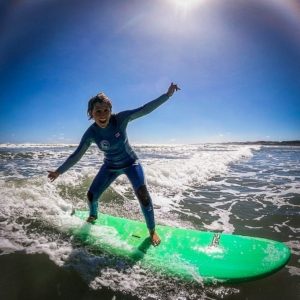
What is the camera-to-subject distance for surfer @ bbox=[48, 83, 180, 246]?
4.07 meters

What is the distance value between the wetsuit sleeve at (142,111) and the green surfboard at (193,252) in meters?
1.86

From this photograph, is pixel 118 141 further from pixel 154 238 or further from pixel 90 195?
pixel 154 238

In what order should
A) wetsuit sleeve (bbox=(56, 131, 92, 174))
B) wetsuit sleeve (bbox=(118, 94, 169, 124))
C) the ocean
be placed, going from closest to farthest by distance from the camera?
the ocean, wetsuit sleeve (bbox=(118, 94, 169, 124)), wetsuit sleeve (bbox=(56, 131, 92, 174))

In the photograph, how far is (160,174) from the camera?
11.9 m

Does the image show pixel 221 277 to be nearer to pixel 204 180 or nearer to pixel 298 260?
→ pixel 298 260

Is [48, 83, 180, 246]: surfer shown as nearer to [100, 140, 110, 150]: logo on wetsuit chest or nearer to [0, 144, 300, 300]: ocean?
[100, 140, 110, 150]: logo on wetsuit chest

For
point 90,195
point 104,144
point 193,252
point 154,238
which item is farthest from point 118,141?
point 193,252

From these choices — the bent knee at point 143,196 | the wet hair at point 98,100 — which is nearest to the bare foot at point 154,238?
the bent knee at point 143,196

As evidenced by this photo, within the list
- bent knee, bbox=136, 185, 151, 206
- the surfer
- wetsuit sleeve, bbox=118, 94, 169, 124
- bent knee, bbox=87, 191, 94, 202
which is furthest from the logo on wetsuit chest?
bent knee, bbox=87, 191, 94, 202

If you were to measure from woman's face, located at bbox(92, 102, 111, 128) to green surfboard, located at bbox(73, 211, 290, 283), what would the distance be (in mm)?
1836

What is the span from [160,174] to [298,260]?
8.13 metres

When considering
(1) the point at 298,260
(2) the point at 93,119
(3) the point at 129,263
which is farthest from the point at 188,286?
(2) the point at 93,119

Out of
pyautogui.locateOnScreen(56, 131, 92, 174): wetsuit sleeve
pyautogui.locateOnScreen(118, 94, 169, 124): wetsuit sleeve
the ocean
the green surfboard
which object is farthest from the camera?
pyautogui.locateOnScreen(56, 131, 92, 174): wetsuit sleeve

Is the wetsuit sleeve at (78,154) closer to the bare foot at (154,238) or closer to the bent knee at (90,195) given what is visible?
the bent knee at (90,195)
